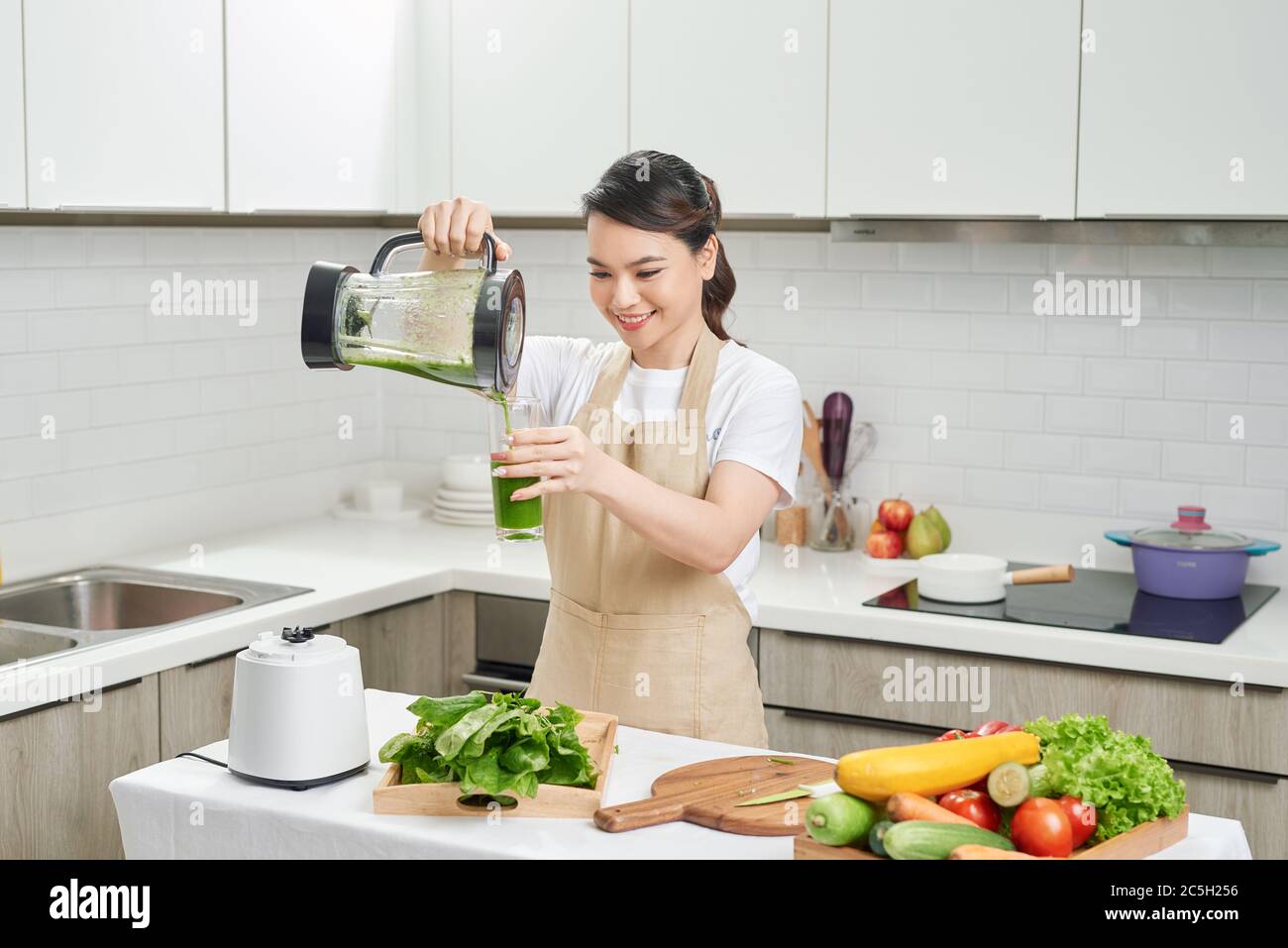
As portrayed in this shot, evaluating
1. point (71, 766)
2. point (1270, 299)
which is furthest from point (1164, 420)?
point (71, 766)

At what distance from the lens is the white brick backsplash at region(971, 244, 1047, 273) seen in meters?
3.55

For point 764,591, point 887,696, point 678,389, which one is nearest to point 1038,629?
point 887,696

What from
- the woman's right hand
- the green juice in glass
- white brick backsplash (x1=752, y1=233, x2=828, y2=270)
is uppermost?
white brick backsplash (x1=752, y1=233, x2=828, y2=270)

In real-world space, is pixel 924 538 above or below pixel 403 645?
above

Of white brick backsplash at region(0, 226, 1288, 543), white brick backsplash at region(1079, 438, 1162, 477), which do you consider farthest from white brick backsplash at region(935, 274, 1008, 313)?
white brick backsplash at region(1079, 438, 1162, 477)

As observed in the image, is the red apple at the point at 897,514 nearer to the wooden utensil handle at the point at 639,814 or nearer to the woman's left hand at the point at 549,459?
the woman's left hand at the point at 549,459

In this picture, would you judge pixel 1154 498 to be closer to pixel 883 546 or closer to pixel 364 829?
pixel 883 546

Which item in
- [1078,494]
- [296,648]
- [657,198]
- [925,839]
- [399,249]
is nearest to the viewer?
[925,839]

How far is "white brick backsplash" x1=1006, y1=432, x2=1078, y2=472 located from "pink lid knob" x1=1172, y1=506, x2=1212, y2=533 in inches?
12.9

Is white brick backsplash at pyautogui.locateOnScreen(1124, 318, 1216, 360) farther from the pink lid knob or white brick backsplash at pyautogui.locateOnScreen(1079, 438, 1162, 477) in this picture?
the pink lid knob

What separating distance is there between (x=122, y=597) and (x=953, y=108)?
212 centimetres

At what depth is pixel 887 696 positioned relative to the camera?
3082mm

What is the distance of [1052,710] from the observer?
9.64 feet
